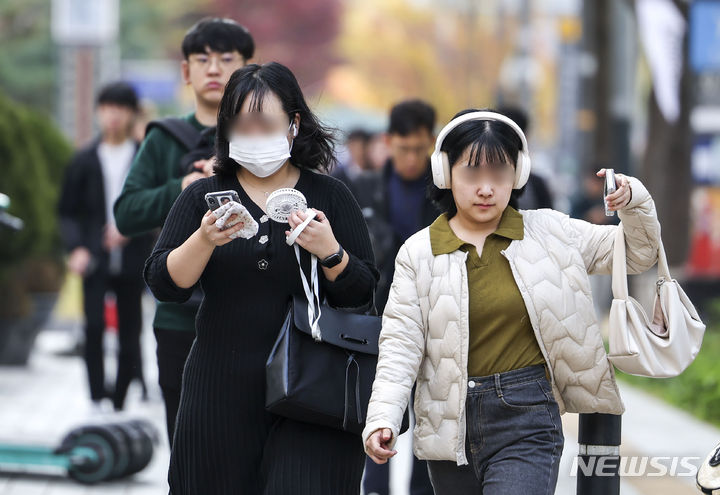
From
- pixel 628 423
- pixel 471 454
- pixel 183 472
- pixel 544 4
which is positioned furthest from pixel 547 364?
pixel 544 4

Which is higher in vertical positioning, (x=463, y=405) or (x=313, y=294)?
(x=313, y=294)

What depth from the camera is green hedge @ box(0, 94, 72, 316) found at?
37.1ft

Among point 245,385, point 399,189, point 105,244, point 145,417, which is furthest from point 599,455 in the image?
point 145,417

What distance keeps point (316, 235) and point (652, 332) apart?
1021 mm

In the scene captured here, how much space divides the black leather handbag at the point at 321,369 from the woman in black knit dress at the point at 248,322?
8 centimetres

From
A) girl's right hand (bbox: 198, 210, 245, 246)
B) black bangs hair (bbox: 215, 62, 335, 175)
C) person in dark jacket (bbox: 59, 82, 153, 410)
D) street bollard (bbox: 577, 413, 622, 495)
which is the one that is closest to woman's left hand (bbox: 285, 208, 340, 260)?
girl's right hand (bbox: 198, 210, 245, 246)

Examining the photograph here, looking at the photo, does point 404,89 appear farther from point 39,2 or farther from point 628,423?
point 628,423

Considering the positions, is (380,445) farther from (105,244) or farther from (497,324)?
(105,244)

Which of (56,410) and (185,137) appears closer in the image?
(185,137)

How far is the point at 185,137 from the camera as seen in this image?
5121 mm

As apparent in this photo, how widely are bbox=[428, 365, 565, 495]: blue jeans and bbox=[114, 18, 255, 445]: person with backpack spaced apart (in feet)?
4.76

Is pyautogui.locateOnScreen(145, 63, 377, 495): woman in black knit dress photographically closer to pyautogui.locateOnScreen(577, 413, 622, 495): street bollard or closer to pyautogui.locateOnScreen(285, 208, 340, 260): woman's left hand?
pyautogui.locateOnScreen(285, 208, 340, 260): woman's left hand

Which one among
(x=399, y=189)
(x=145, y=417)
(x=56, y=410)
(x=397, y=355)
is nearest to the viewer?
(x=397, y=355)

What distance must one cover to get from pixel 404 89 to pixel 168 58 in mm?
12129
